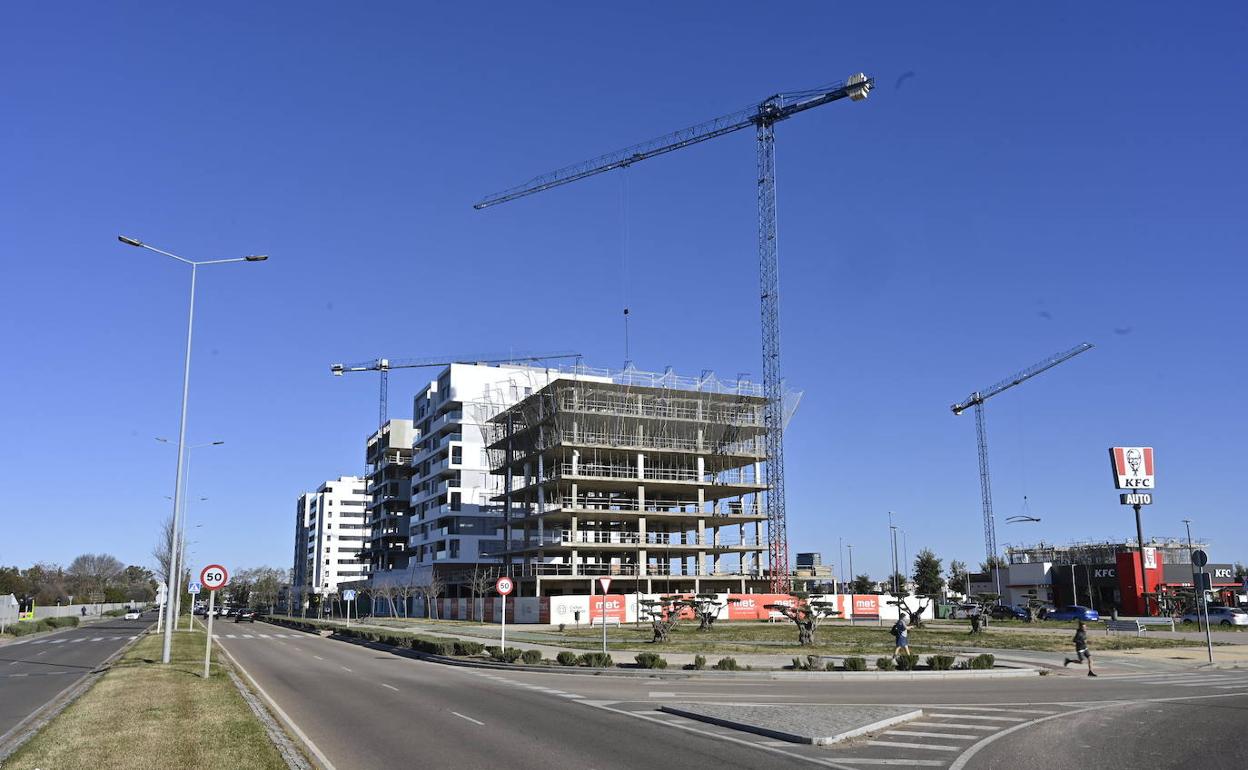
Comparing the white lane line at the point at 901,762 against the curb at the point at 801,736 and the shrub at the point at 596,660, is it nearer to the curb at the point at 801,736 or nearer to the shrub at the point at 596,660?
the curb at the point at 801,736

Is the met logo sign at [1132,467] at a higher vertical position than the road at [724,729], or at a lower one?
higher

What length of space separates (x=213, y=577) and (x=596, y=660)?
13326 millimetres

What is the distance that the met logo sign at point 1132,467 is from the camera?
85.3m

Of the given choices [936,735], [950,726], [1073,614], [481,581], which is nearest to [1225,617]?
[1073,614]

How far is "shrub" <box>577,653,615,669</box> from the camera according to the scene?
32094 mm

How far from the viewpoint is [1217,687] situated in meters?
26.5

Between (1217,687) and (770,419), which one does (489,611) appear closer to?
(770,419)

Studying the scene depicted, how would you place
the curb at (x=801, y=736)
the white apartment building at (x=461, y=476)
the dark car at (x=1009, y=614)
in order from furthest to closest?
the white apartment building at (x=461, y=476) → the dark car at (x=1009, y=614) → the curb at (x=801, y=736)

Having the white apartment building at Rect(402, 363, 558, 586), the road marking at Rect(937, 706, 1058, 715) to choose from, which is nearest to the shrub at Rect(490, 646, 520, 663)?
the road marking at Rect(937, 706, 1058, 715)

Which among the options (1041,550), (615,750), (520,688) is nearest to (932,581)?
(1041,550)

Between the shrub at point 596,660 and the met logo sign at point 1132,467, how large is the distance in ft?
230

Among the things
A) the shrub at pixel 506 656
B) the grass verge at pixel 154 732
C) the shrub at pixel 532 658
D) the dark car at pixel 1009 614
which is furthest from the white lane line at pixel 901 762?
the dark car at pixel 1009 614

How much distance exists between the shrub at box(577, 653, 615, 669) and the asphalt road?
1598 cm

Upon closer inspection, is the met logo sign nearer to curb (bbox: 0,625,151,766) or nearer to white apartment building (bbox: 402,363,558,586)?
white apartment building (bbox: 402,363,558,586)
